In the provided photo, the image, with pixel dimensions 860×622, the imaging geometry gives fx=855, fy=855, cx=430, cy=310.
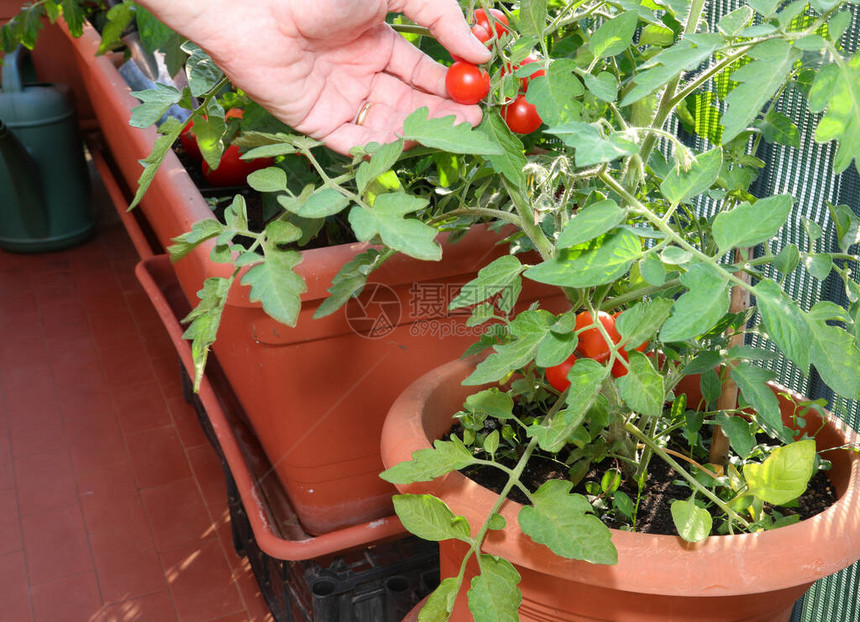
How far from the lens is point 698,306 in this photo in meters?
Answer: 0.53

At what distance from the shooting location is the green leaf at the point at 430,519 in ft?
2.20

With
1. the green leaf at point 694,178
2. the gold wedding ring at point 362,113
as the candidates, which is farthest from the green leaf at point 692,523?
the gold wedding ring at point 362,113

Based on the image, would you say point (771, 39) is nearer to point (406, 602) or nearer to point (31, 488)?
point (406, 602)

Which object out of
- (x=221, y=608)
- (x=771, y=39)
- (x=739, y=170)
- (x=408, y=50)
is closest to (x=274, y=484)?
(x=221, y=608)

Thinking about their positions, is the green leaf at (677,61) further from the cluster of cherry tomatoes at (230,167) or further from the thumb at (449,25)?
the cluster of cherry tomatoes at (230,167)

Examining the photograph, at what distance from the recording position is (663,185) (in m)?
0.60

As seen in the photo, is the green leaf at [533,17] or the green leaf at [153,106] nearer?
the green leaf at [533,17]

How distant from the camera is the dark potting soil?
80 cm

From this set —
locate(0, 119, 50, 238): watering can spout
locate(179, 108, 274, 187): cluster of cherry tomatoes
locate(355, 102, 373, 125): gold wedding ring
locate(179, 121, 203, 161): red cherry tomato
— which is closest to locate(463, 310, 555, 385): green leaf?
locate(355, 102, 373, 125): gold wedding ring

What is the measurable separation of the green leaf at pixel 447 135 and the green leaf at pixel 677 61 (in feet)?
0.33

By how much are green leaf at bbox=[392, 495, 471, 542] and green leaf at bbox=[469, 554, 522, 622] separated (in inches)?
1.6

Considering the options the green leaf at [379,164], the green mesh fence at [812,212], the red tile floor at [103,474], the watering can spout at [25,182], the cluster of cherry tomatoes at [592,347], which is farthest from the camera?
the watering can spout at [25,182]

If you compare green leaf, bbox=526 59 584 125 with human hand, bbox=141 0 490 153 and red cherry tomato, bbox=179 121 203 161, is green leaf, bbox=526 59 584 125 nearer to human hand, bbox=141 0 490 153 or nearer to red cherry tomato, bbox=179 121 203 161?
human hand, bbox=141 0 490 153

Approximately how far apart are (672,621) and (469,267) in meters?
0.44
